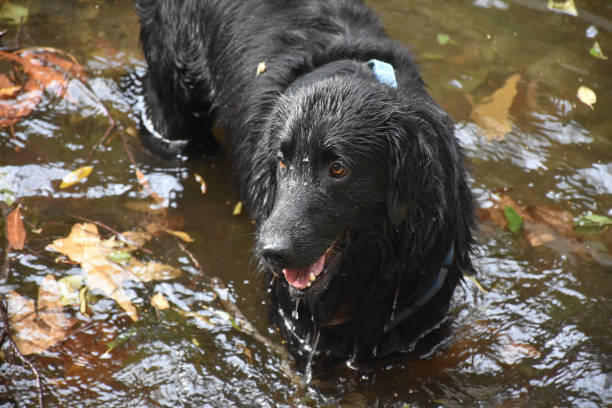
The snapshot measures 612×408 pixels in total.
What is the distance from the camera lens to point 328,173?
2938 millimetres

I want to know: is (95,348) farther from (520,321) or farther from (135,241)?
(520,321)

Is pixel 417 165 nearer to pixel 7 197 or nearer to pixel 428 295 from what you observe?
pixel 428 295

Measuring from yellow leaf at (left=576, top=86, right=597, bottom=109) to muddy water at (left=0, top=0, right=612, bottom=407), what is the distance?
0.21 feet

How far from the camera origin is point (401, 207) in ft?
Answer: 9.87

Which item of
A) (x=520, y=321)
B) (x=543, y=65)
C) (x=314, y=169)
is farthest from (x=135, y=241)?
(x=543, y=65)

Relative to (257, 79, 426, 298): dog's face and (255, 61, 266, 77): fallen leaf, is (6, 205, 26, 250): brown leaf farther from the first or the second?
(257, 79, 426, 298): dog's face

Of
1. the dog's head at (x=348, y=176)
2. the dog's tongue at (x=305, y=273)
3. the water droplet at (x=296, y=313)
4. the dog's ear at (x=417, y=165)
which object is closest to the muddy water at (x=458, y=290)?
the water droplet at (x=296, y=313)

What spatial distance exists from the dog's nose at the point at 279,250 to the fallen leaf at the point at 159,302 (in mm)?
1421

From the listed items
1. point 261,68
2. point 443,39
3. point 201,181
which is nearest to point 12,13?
point 201,181

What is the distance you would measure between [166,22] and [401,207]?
247 cm

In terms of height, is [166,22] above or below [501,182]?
above

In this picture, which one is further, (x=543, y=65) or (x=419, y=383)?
(x=543, y=65)

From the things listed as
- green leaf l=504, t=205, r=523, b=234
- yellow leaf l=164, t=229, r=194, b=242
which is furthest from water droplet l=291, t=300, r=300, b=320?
green leaf l=504, t=205, r=523, b=234

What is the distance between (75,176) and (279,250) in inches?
98.8
